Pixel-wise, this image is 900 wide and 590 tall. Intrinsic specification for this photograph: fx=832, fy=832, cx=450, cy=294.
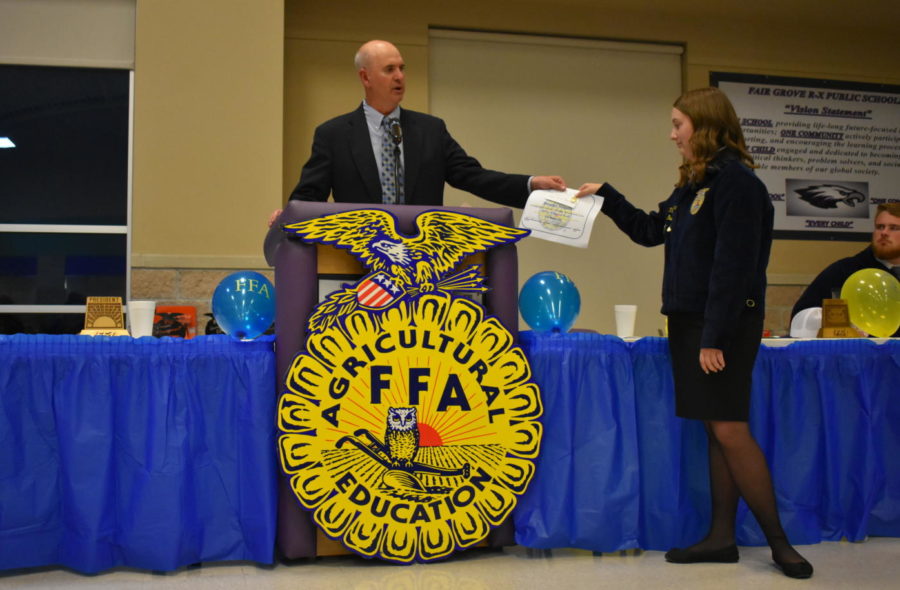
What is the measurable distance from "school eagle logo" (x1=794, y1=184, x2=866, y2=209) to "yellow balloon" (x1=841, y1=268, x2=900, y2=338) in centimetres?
321

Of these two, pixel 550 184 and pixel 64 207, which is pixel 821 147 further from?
pixel 64 207

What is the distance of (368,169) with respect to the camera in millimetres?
2668

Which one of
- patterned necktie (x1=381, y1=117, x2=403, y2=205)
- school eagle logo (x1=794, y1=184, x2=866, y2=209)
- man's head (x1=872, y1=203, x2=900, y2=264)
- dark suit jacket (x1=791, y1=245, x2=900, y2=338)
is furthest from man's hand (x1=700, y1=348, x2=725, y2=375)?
school eagle logo (x1=794, y1=184, x2=866, y2=209)

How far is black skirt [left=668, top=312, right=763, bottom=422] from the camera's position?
7.23ft

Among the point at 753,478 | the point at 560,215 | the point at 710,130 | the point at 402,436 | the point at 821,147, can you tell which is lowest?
the point at 753,478

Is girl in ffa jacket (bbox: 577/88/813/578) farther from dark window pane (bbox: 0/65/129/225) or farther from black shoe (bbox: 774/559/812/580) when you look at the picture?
dark window pane (bbox: 0/65/129/225)

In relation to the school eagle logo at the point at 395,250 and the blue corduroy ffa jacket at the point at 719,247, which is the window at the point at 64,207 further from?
the blue corduroy ffa jacket at the point at 719,247

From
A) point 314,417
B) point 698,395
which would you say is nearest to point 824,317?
point 698,395

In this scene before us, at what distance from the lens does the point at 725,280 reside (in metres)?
2.12

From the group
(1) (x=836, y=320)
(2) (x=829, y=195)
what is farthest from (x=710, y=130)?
(2) (x=829, y=195)

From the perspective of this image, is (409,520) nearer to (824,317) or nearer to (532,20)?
(824,317)

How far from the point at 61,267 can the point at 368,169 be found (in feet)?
9.10

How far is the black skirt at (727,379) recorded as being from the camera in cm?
220

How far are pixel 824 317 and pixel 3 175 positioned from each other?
4.36m
